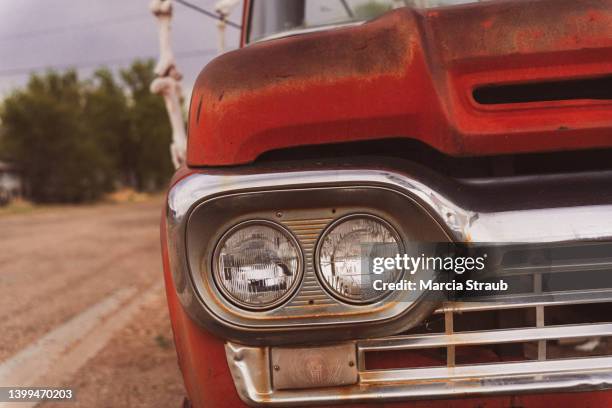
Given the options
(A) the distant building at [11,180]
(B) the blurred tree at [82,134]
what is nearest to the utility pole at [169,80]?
(B) the blurred tree at [82,134]

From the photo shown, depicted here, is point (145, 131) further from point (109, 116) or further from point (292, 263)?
point (292, 263)

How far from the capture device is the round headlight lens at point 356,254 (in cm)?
136

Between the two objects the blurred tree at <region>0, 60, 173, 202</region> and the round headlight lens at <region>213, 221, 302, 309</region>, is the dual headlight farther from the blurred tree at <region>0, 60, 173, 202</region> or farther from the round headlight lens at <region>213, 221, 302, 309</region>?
the blurred tree at <region>0, 60, 173, 202</region>

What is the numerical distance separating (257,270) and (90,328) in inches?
139

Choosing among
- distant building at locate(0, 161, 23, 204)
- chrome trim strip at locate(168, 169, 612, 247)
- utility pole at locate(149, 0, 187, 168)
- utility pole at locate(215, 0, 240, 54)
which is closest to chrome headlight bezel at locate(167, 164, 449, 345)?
chrome trim strip at locate(168, 169, 612, 247)

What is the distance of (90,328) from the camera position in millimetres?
4473

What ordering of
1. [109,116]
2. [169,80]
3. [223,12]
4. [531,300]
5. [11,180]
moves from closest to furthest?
[531,300], [169,80], [223,12], [11,180], [109,116]

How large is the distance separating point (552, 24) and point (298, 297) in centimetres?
87

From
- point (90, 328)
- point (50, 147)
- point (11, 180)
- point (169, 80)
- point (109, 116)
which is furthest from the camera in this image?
point (109, 116)

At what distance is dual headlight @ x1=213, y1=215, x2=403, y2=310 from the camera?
53.7 inches

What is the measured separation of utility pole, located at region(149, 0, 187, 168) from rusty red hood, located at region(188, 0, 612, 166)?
3.58 feet

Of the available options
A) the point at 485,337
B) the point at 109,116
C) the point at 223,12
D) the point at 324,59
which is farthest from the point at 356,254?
the point at 109,116

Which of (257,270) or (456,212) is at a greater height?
(456,212)

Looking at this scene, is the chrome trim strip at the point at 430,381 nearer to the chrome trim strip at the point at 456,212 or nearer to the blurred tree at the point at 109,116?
the chrome trim strip at the point at 456,212
